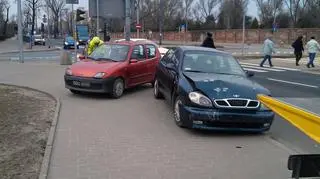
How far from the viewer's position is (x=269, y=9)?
347ft

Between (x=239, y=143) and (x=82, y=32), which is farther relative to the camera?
(x=82, y=32)

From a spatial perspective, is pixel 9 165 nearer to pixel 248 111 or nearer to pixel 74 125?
pixel 74 125

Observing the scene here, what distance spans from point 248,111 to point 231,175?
234 centimetres

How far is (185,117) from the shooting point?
28.0 ft

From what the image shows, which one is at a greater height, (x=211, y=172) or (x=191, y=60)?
(x=191, y=60)

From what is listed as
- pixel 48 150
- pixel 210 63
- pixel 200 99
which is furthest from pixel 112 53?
pixel 48 150

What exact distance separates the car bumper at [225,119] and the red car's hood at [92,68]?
13.5 ft

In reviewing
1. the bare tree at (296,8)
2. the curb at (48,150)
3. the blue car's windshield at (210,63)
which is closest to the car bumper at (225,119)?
the blue car's windshield at (210,63)

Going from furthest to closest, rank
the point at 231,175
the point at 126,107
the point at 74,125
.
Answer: the point at 126,107, the point at 74,125, the point at 231,175

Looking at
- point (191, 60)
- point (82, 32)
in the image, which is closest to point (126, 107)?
point (191, 60)

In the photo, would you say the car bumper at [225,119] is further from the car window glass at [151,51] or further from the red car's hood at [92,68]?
the car window glass at [151,51]

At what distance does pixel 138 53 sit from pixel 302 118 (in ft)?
32.8

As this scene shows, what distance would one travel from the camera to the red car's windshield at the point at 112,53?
13.1m

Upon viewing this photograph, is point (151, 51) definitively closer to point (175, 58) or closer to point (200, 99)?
point (175, 58)
